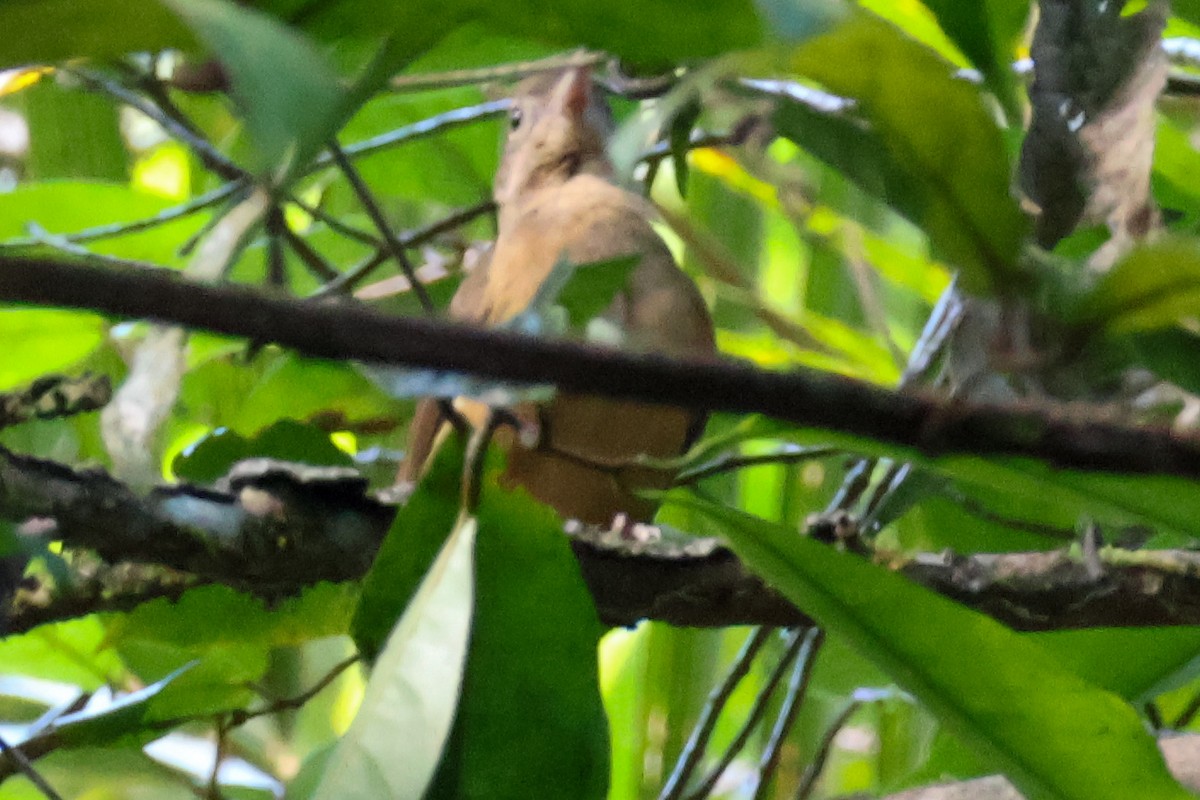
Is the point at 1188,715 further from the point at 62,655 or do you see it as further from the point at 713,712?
the point at 62,655

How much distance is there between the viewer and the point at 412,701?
355 millimetres

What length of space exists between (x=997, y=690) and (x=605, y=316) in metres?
0.49

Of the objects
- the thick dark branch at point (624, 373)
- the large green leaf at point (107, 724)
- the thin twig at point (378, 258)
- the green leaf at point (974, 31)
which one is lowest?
the large green leaf at point (107, 724)

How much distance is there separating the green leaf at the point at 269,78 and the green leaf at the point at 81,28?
0.18 feet

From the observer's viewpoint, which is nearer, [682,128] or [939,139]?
[939,139]

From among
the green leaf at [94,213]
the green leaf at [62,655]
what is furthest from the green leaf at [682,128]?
the green leaf at [62,655]

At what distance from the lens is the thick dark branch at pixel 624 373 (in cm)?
20

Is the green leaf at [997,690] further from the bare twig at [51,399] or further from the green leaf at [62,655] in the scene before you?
the green leaf at [62,655]

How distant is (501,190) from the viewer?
1.07 m

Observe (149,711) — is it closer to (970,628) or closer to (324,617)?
(324,617)

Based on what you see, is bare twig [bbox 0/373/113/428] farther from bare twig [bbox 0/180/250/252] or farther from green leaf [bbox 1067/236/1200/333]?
green leaf [bbox 1067/236/1200/333]

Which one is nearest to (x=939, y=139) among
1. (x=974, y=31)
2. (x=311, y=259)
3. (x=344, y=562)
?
(x=974, y=31)

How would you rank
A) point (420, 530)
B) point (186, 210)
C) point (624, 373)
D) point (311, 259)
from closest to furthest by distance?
1. point (624, 373)
2. point (420, 530)
3. point (186, 210)
4. point (311, 259)

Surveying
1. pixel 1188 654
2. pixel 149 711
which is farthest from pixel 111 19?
pixel 1188 654
